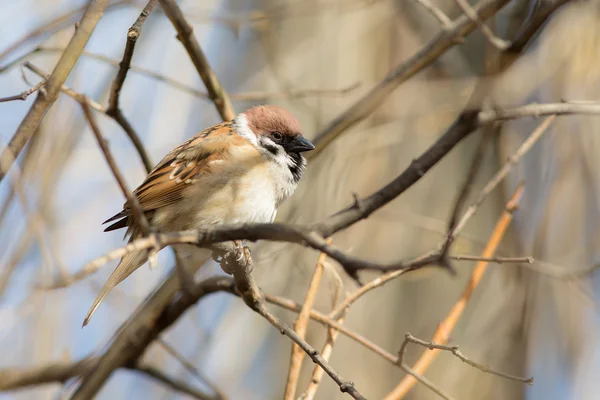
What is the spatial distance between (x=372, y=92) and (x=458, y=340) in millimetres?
1669

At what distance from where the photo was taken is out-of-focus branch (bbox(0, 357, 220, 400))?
2.56 metres

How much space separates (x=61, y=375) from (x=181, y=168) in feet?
3.23

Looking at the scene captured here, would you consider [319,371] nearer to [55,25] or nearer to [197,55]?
[197,55]

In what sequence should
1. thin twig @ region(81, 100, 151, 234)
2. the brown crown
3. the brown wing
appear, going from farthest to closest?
the brown crown → the brown wing → thin twig @ region(81, 100, 151, 234)

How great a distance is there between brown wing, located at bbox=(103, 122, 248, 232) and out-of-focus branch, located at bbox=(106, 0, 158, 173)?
0.08 m

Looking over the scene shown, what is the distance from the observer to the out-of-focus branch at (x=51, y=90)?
166 cm

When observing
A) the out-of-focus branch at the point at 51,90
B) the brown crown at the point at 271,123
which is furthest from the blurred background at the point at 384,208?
the out-of-focus branch at the point at 51,90

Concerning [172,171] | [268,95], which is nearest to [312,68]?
[268,95]

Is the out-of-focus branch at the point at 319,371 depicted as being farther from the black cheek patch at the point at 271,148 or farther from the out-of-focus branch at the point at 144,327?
the black cheek patch at the point at 271,148

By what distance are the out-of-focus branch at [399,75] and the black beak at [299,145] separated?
78 millimetres

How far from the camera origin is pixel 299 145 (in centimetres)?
309

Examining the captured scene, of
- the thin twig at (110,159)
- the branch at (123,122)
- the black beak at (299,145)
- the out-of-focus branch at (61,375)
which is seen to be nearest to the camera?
the thin twig at (110,159)

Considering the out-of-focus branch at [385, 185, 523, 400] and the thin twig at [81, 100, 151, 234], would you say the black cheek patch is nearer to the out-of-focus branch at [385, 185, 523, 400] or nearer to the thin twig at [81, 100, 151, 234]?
the out-of-focus branch at [385, 185, 523, 400]

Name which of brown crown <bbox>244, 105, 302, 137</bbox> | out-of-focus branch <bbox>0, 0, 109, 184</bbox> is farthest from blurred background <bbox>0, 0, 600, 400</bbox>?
out-of-focus branch <bbox>0, 0, 109, 184</bbox>
